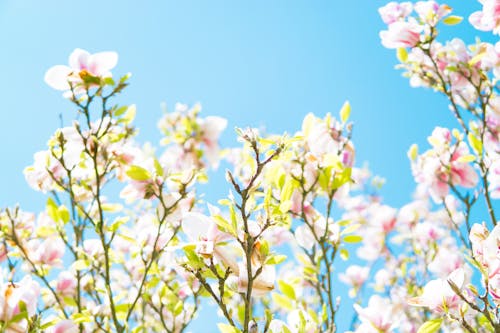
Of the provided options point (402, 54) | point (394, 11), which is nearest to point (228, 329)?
point (402, 54)

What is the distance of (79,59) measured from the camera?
160 cm

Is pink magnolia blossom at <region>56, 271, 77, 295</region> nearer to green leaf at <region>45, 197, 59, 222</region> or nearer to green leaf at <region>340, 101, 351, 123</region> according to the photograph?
green leaf at <region>45, 197, 59, 222</region>

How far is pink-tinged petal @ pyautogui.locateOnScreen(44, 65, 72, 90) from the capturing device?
5.17 feet

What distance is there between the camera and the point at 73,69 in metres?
1.60

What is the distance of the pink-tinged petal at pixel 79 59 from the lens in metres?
1.59

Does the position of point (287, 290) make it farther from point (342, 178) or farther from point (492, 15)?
point (492, 15)

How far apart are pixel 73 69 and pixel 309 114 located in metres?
0.80

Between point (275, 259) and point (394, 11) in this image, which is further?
point (394, 11)

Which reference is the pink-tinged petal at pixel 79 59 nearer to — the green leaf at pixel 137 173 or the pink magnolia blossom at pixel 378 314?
the green leaf at pixel 137 173

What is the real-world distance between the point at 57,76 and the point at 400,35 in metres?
1.28

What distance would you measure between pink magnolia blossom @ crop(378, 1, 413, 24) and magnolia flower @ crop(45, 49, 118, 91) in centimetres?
138

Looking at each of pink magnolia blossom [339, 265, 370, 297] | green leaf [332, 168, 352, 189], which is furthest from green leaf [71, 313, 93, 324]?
pink magnolia blossom [339, 265, 370, 297]

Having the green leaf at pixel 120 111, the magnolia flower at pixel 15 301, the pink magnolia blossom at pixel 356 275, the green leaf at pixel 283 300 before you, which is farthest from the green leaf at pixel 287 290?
the pink magnolia blossom at pixel 356 275

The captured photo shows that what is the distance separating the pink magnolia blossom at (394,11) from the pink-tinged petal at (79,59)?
4.79 feet
